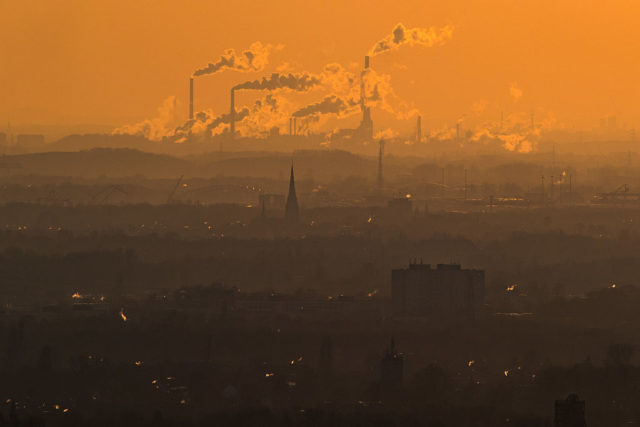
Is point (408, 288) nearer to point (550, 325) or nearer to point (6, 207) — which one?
point (550, 325)

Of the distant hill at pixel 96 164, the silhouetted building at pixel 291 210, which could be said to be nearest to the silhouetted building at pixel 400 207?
the silhouetted building at pixel 291 210

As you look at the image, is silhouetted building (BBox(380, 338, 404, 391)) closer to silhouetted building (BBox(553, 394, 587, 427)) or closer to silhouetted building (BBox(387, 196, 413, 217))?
silhouetted building (BBox(553, 394, 587, 427))

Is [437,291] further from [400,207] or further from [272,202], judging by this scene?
[272,202]

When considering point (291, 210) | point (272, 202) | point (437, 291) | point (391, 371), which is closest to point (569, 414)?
point (391, 371)

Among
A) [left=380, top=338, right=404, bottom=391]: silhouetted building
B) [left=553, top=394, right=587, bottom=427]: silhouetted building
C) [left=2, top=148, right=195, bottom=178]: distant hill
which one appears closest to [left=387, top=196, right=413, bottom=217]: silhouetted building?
[left=2, top=148, right=195, bottom=178]: distant hill

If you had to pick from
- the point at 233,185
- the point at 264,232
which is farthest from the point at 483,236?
the point at 233,185

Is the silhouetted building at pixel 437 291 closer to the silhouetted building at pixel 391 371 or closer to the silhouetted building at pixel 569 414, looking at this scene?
the silhouetted building at pixel 391 371
